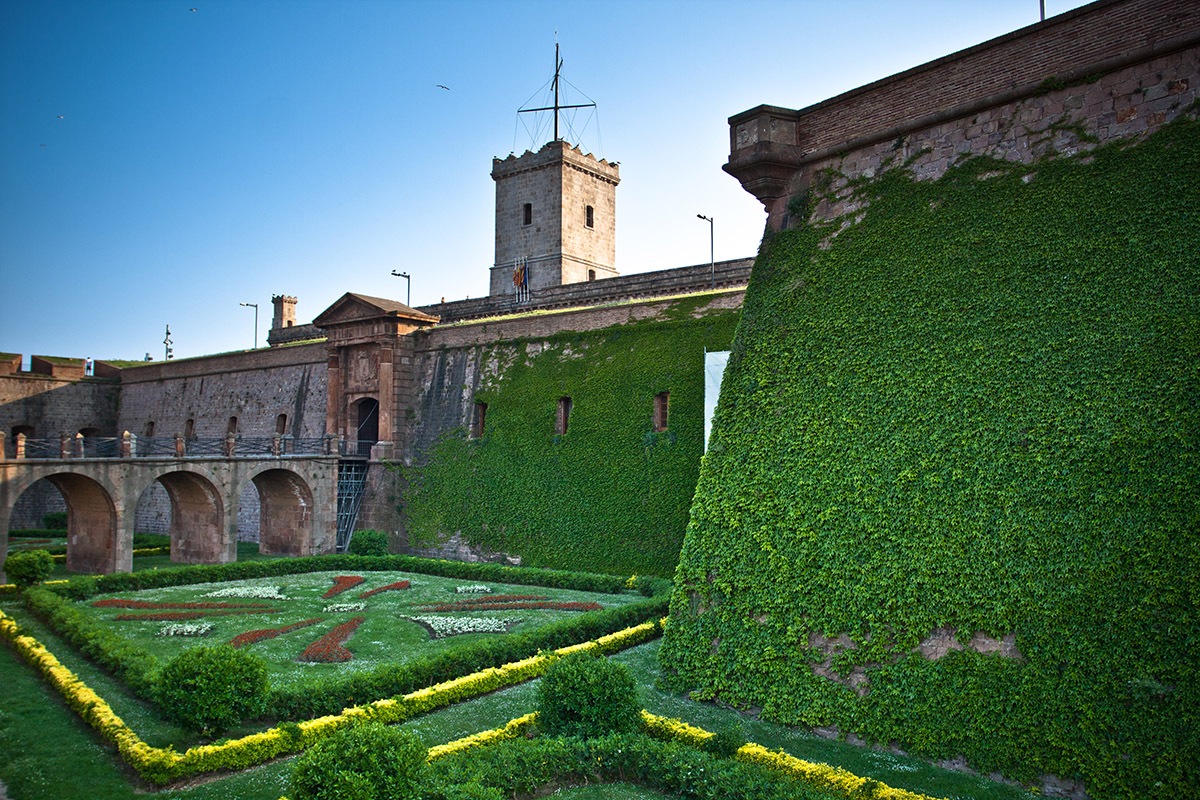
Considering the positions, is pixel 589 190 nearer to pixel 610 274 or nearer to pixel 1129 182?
pixel 610 274

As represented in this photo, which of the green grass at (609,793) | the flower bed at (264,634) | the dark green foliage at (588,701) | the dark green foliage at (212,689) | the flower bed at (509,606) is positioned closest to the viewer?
the green grass at (609,793)

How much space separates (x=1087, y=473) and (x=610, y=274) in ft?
107

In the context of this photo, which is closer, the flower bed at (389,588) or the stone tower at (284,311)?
the flower bed at (389,588)

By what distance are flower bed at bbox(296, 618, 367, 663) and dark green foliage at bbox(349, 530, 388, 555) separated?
884cm

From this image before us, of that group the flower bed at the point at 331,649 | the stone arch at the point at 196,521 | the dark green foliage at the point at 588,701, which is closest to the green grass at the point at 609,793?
the dark green foliage at the point at 588,701

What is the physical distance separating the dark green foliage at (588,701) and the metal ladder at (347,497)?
62.1 feet

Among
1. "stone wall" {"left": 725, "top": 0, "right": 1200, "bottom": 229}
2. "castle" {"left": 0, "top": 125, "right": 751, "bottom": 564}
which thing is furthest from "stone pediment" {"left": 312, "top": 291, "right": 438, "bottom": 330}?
"stone wall" {"left": 725, "top": 0, "right": 1200, "bottom": 229}

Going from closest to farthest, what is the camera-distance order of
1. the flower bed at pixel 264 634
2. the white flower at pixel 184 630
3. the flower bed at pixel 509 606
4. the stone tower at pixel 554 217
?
the flower bed at pixel 264 634 < the white flower at pixel 184 630 < the flower bed at pixel 509 606 < the stone tower at pixel 554 217

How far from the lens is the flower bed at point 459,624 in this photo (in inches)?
617

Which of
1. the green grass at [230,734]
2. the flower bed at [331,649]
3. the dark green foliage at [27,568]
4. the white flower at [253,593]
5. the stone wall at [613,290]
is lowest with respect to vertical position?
the green grass at [230,734]

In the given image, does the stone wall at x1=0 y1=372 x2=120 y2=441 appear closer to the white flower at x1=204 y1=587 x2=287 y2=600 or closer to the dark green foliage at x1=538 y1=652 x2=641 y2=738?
the white flower at x1=204 y1=587 x2=287 y2=600

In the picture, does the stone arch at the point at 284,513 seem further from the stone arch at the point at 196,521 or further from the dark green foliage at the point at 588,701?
the dark green foliage at the point at 588,701

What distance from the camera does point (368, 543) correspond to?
2492 centimetres

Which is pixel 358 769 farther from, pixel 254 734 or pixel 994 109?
pixel 994 109
